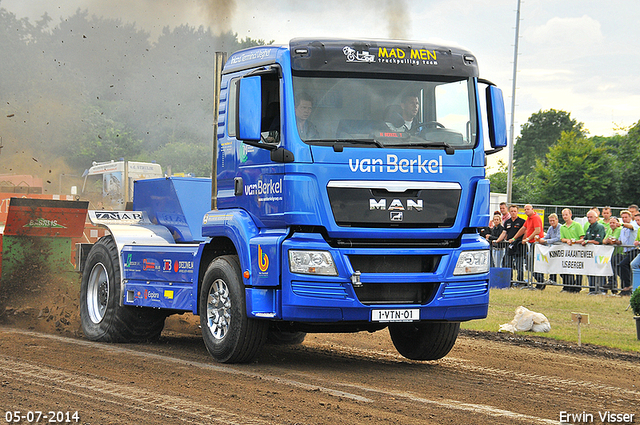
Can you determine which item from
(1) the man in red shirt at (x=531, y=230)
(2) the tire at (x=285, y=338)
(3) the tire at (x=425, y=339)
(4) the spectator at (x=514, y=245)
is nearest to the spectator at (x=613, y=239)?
(1) the man in red shirt at (x=531, y=230)

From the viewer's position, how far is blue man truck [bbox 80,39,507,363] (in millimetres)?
7566

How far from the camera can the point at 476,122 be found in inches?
322

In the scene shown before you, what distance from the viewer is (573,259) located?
17.8 meters

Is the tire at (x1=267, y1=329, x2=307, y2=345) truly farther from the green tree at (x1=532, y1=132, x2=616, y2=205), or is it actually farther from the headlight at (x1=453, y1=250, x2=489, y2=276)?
the green tree at (x1=532, y1=132, x2=616, y2=205)

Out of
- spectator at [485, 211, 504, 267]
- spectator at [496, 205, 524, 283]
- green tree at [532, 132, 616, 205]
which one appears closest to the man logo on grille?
spectator at [496, 205, 524, 283]

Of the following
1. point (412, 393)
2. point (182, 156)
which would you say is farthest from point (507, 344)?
point (182, 156)

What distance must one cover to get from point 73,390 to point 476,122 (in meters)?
4.65

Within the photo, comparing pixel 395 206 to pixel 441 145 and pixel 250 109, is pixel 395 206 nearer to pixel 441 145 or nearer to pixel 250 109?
pixel 441 145

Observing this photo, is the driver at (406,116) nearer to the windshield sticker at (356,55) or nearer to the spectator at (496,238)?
the windshield sticker at (356,55)

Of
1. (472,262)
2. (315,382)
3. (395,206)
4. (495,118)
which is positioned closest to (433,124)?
(495,118)

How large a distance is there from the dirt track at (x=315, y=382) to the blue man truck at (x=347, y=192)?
0.58 m

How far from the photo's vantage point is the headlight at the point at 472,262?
7.98 meters

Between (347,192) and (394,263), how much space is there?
2.80 feet

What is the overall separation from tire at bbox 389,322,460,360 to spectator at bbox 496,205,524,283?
10.1 meters
